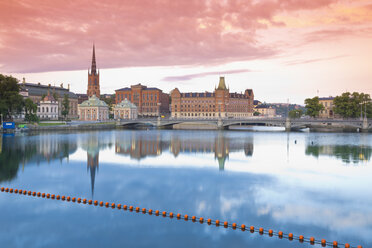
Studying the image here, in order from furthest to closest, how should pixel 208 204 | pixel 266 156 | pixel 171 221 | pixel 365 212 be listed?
pixel 266 156, pixel 208 204, pixel 365 212, pixel 171 221

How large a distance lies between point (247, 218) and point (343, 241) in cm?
672

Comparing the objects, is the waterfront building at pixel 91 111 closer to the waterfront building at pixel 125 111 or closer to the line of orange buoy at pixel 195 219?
the waterfront building at pixel 125 111

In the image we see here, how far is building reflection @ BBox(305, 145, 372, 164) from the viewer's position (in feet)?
174

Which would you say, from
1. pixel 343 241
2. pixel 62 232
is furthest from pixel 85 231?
pixel 343 241

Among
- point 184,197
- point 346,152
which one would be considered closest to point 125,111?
point 346,152

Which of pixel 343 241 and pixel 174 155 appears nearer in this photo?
pixel 343 241

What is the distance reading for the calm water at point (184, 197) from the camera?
22.0m

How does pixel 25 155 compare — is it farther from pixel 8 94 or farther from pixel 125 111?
pixel 125 111

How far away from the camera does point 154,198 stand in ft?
99.7

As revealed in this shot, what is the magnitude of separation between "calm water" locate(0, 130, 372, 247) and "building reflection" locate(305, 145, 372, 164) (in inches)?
18.1

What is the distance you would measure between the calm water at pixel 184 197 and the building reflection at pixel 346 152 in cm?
46

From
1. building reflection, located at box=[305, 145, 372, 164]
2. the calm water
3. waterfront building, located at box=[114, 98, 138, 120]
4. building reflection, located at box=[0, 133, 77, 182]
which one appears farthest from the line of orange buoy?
waterfront building, located at box=[114, 98, 138, 120]

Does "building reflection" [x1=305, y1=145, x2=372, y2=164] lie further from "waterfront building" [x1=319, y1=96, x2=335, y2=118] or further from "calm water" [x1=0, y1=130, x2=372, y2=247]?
"waterfront building" [x1=319, y1=96, x2=335, y2=118]

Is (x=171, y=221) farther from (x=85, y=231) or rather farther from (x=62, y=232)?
(x=62, y=232)
